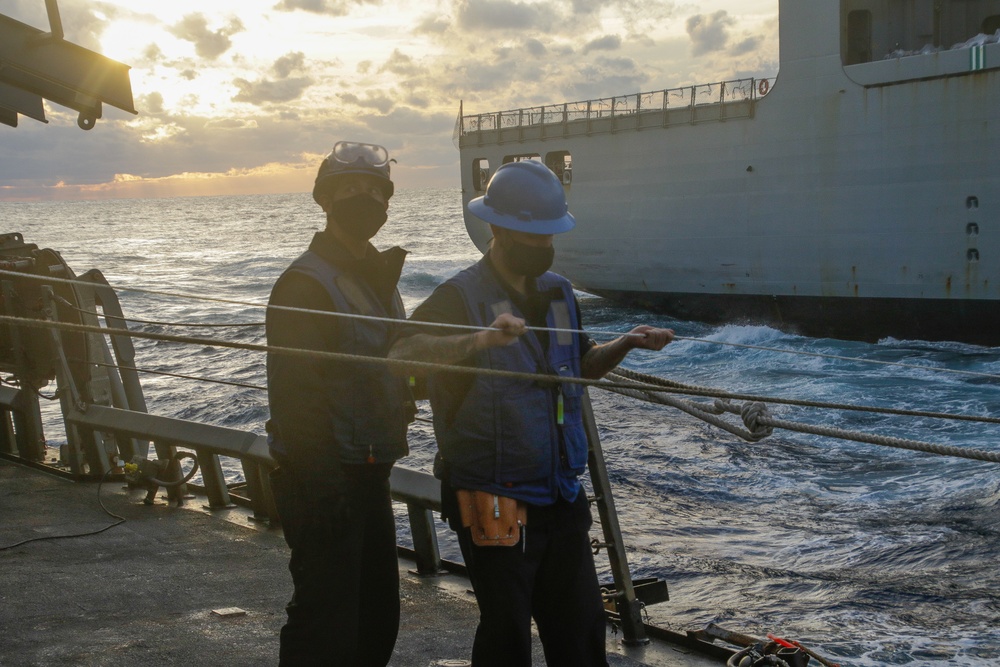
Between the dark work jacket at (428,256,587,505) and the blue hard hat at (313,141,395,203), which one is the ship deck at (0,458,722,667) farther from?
the blue hard hat at (313,141,395,203)

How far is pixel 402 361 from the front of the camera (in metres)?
2.47

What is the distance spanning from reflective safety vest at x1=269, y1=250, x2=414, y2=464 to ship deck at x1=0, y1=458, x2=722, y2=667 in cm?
123

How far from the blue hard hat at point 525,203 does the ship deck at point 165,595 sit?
1819 mm

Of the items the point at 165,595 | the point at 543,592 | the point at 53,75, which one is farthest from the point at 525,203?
the point at 53,75

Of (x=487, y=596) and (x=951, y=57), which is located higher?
(x=951, y=57)

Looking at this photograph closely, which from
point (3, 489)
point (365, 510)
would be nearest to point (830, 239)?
point (3, 489)

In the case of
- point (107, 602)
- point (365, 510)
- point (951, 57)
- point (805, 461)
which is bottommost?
point (805, 461)

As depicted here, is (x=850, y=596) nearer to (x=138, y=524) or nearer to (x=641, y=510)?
(x=641, y=510)

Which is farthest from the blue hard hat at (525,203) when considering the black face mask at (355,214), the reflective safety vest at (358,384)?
the reflective safety vest at (358,384)

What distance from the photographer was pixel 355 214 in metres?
2.81

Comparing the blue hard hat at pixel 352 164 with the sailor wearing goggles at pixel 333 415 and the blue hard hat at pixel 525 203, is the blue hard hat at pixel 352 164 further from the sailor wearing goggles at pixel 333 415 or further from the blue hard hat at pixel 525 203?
the blue hard hat at pixel 525 203

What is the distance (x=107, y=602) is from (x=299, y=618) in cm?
195

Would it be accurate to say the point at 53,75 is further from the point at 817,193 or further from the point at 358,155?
the point at 817,193

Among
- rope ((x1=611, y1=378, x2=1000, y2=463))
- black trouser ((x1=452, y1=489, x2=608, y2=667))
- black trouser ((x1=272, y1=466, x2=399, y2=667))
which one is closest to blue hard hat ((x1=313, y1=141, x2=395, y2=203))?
black trouser ((x1=272, y1=466, x2=399, y2=667))
